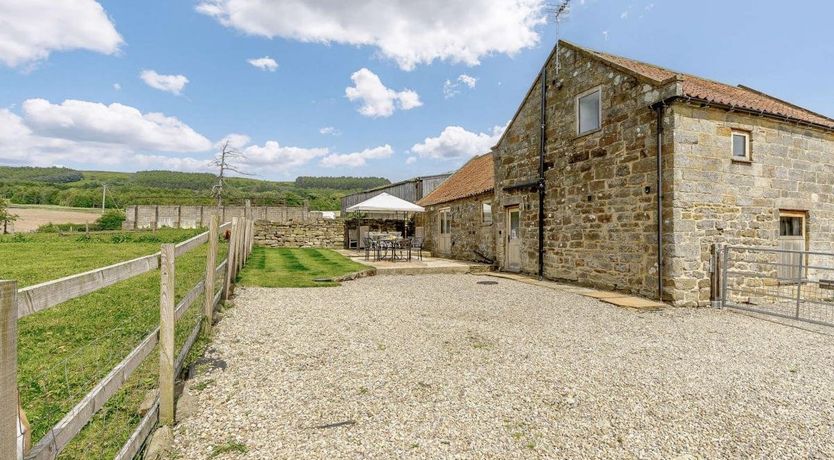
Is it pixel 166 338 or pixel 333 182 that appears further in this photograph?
pixel 333 182

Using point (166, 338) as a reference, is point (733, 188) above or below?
above

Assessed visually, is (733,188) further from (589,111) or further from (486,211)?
(486,211)

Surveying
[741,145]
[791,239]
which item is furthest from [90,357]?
[791,239]

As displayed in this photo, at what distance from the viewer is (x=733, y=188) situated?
8570 millimetres

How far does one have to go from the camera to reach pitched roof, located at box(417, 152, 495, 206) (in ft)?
53.3

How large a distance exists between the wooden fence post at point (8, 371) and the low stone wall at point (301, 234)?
2155 centimetres

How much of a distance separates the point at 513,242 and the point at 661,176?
18.0 feet

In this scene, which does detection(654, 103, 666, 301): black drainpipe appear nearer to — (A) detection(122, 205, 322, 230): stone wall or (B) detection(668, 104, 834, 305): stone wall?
(B) detection(668, 104, 834, 305): stone wall

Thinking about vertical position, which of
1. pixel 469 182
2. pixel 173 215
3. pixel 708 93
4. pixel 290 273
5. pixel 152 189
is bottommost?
pixel 290 273

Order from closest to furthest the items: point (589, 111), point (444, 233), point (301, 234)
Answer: point (589, 111), point (444, 233), point (301, 234)

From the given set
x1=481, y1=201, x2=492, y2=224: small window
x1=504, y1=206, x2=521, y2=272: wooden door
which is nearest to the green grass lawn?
x1=504, y1=206, x2=521, y2=272: wooden door

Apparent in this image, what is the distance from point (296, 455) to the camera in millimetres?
2730

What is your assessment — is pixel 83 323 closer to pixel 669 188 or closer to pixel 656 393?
pixel 656 393

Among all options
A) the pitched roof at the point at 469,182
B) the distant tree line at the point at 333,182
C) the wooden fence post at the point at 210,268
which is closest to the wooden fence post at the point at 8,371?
the wooden fence post at the point at 210,268
